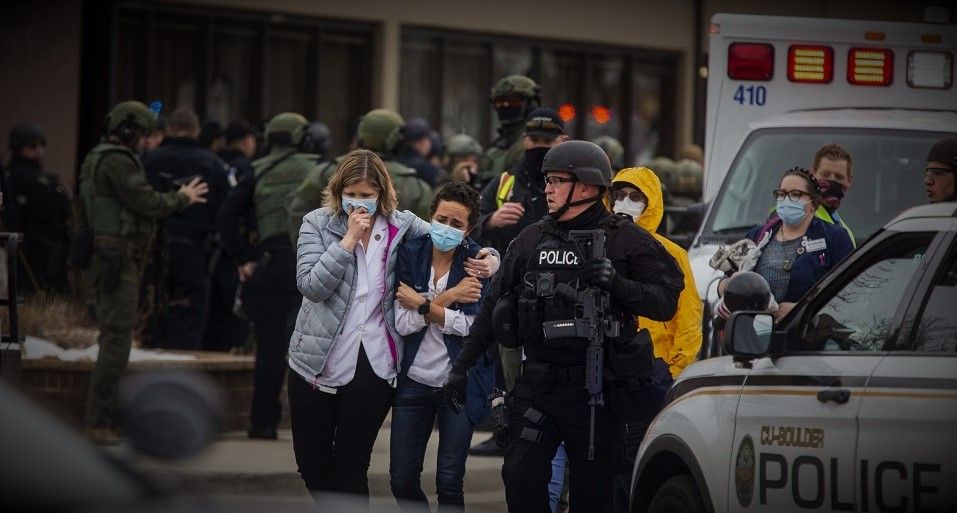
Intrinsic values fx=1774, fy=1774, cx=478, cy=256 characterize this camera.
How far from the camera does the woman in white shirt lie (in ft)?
25.5

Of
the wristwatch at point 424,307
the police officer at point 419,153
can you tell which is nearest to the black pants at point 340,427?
the wristwatch at point 424,307

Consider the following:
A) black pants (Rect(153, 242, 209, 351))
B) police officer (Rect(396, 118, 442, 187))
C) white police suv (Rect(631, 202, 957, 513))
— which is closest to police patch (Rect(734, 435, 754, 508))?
white police suv (Rect(631, 202, 957, 513))

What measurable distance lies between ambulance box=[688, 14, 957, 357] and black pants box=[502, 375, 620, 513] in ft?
12.9

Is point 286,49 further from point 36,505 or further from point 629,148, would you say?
point 36,505

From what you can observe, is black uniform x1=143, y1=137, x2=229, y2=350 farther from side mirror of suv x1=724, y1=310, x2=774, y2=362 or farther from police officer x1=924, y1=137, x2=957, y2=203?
side mirror of suv x1=724, y1=310, x2=774, y2=362

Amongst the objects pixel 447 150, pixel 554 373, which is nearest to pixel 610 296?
pixel 554 373

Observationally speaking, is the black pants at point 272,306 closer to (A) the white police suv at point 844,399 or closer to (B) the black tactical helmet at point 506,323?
(B) the black tactical helmet at point 506,323

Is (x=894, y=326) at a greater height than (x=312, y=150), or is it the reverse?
(x=312, y=150)

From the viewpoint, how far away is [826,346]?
19.5 feet

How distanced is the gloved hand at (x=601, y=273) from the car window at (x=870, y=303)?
971 mm

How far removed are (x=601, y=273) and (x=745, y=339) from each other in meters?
0.89

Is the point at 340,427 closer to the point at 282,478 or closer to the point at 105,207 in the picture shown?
the point at 282,478

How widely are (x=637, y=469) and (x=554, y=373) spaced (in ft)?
1.62

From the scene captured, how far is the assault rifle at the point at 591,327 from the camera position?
684cm
